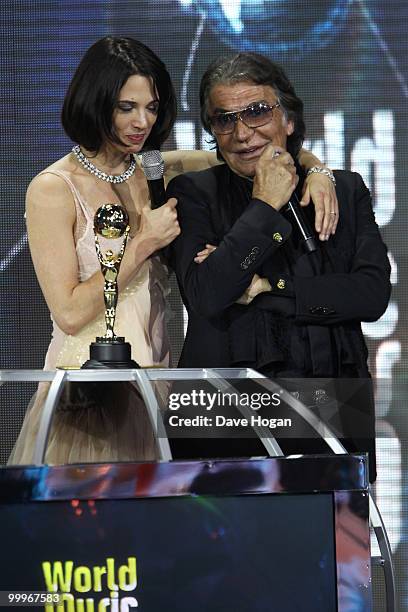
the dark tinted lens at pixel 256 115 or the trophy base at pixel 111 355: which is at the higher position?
the dark tinted lens at pixel 256 115

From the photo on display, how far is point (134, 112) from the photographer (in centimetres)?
252

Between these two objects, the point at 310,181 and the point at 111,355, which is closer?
the point at 111,355

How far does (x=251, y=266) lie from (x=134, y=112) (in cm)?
45

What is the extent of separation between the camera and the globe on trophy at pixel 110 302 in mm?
1931

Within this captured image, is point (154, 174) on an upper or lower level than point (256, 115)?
lower

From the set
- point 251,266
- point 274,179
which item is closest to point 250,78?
point 274,179

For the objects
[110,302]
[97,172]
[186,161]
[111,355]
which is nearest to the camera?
[111,355]

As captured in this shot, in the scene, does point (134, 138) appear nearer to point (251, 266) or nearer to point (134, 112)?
point (134, 112)

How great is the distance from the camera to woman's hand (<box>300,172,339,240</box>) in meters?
2.50

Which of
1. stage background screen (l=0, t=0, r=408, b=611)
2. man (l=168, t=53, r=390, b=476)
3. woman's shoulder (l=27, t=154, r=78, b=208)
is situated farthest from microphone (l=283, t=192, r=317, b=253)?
stage background screen (l=0, t=0, r=408, b=611)

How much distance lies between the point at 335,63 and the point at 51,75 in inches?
38.2

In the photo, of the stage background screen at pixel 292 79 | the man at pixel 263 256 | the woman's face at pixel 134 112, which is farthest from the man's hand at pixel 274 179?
the stage background screen at pixel 292 79

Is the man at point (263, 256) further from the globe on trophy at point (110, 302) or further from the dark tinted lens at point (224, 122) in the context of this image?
the globe on trophy at point (110, 302)

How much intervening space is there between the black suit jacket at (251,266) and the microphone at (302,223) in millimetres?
67
